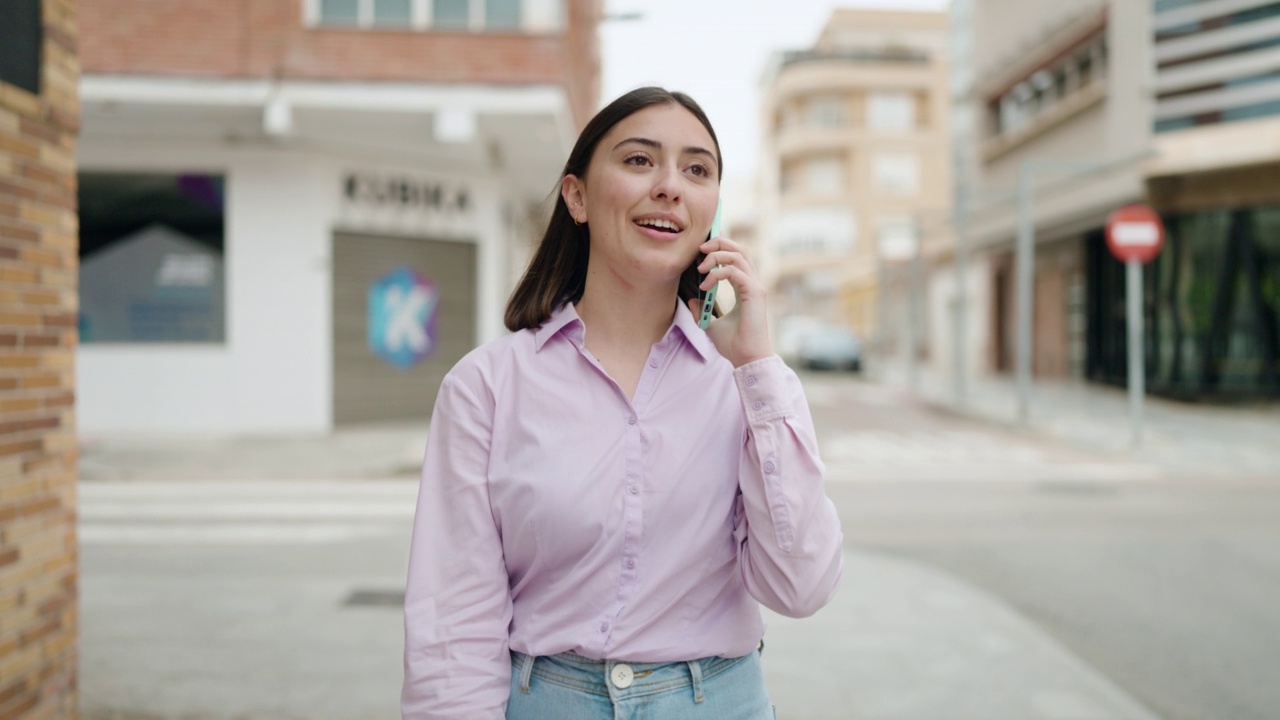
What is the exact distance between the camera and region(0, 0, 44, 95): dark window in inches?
118

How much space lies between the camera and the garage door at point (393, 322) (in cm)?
1462

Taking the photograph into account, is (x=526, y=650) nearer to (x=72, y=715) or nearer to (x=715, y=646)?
(x=715, y=646)

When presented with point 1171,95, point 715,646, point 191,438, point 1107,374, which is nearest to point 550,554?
point 715,646

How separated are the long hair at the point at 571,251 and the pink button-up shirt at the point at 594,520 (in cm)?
14

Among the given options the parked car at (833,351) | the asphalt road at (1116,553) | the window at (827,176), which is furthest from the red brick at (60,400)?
the window at (827,176)

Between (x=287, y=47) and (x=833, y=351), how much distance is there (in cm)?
2193

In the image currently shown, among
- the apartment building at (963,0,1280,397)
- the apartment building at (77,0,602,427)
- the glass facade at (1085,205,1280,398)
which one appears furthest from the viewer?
the glass facade at (1085,205,1280,398)

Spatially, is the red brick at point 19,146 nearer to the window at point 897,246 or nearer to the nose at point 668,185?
the nose at point 668,185

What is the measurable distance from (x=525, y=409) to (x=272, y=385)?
43.8 ft

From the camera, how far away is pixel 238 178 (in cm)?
1399

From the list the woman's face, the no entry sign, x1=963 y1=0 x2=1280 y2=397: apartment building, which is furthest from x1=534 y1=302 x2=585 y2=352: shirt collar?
x1=963 y1=0 x2=1280 y2=397: apartment building

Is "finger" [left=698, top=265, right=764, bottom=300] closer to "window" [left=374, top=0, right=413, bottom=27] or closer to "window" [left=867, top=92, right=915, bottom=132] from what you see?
"window" [left=374, top=0, right=413, bottom=27]

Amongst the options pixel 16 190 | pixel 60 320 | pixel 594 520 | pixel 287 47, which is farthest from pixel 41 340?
pixel 287 47

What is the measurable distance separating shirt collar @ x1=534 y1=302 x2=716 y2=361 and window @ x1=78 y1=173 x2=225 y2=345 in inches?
535
